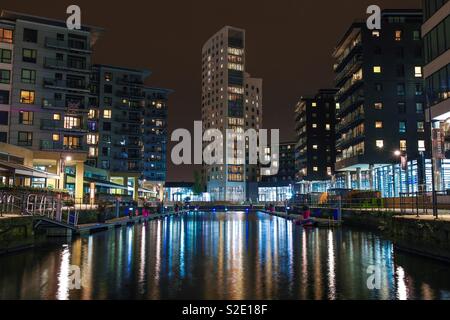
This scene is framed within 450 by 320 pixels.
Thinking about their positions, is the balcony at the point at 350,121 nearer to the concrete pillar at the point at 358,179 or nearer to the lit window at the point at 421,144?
the concrete pillar at the point at 358,179

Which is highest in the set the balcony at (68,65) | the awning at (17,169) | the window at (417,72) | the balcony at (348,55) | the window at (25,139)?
the balcony at (348,55)

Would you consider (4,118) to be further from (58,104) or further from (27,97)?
(58,104)

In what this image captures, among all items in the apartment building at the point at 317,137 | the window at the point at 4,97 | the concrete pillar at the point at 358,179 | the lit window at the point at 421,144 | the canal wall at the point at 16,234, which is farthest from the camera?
the apartment building at the point at 317,137

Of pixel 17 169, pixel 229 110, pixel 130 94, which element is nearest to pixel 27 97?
pixel 17 169

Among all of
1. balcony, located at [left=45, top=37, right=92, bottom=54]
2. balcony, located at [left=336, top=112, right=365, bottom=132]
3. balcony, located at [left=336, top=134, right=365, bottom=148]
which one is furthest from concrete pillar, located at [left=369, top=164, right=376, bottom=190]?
balcony, located at [left=45, top=37, right=92, bottom=54]

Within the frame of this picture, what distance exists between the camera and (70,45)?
250 ft

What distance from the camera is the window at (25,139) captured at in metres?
69.4

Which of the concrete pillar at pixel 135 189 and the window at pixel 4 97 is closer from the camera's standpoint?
the window at pixel 4 97

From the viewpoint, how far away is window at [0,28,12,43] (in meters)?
70.9

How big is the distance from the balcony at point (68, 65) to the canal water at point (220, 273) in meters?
51.0

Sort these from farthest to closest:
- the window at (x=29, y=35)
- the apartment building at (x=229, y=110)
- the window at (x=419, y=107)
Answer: the apartment building at (x=229, y=110)
the window at (x=419, y=107)
the window at (x=29, y=35)

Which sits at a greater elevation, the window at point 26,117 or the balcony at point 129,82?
the balcony at point 129,82

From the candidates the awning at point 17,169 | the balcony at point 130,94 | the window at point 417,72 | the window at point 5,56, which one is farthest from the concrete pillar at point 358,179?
the window at point 5,56

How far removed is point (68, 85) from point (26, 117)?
8693 mm
